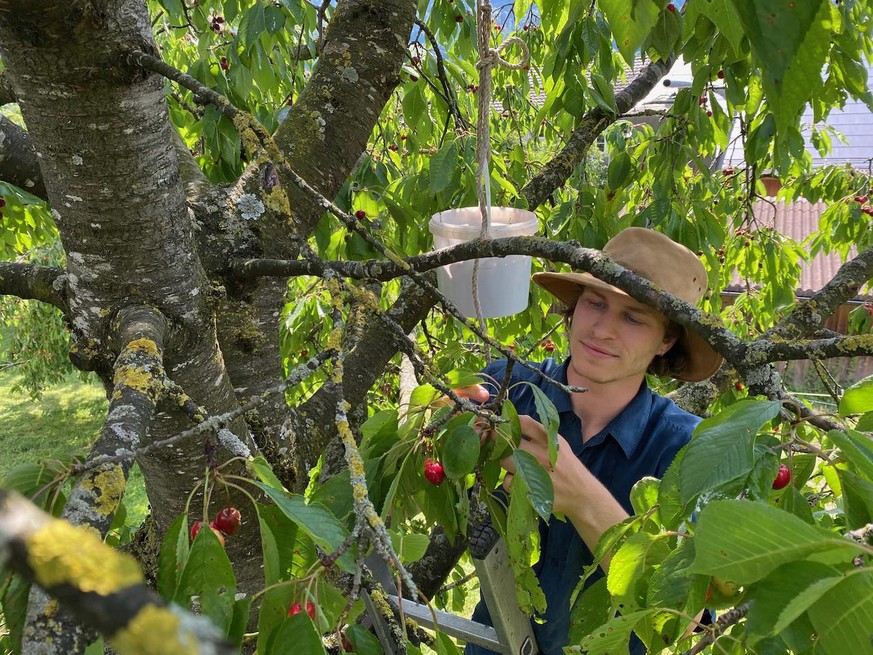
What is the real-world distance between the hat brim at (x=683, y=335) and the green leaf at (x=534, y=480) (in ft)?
2.84

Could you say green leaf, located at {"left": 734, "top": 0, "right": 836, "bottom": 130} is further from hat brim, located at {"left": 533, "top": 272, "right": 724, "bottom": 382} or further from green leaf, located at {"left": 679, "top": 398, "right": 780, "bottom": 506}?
hat brim, located at {"left": 533, "top": 272, "right": 724, "bottom": 382}

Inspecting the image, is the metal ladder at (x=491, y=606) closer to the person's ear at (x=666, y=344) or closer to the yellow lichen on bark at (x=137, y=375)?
the yellow lichen on bark at (x=137, y=375)

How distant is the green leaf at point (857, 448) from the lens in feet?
1.80

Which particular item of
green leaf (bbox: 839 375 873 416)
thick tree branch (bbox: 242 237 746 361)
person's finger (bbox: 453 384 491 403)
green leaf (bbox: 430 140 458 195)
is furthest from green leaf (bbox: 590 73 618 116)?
green leaf (bbox: 839 375 873 416)

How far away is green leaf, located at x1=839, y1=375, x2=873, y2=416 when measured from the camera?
65 cm

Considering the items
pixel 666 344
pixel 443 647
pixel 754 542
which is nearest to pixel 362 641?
pixel 443 647

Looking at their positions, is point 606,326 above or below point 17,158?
below

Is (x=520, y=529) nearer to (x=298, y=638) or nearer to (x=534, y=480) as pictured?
(x=534, y=480)

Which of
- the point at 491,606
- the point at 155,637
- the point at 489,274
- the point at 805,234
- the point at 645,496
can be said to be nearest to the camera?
the point at 155,637

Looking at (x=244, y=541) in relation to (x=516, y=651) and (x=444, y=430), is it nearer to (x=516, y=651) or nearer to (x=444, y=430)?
(x=444, y=430)

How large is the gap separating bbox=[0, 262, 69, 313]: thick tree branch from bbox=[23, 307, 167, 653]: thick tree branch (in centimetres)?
35

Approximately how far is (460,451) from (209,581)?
39 centimetres

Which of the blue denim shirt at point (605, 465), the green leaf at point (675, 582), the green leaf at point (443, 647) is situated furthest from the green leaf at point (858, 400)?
the blue denim shirt at point (605, 465)

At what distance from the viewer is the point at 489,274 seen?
142 centimetres
